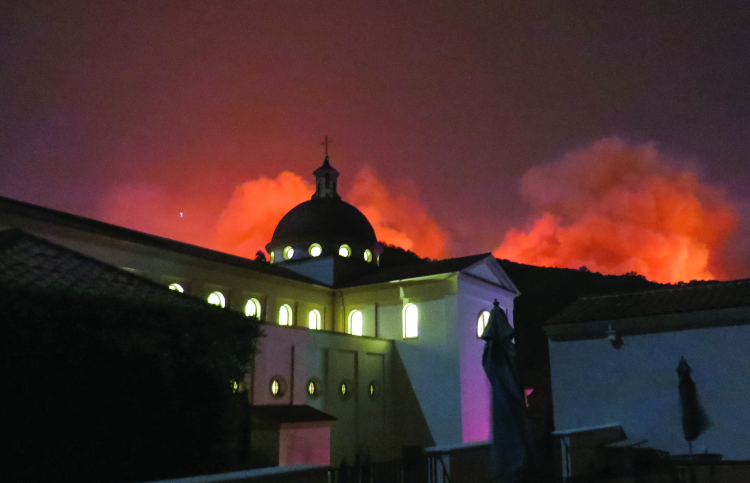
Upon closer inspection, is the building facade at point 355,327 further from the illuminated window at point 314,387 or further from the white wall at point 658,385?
the white wall at point 658,385

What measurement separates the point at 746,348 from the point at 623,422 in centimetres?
424

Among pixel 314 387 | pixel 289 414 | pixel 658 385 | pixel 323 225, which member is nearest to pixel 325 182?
pixel 323 225

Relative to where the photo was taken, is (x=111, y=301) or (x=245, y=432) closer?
(x=111, y=301)

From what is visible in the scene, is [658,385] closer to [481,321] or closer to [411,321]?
[481,321]

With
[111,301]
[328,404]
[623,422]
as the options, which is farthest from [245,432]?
[623,422]

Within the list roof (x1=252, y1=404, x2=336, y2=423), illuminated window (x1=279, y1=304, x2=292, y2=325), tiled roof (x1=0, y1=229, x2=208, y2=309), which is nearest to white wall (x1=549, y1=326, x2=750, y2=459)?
roof (x1=252, y1=404, x2=336, y2=423)

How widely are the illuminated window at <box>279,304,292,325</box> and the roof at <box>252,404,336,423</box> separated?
754 cm

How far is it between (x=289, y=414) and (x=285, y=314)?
971cm

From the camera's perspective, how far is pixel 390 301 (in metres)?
30.7

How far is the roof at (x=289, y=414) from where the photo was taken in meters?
19.3

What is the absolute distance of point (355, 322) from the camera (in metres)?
31.9

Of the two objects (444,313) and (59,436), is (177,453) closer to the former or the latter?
(59,436)

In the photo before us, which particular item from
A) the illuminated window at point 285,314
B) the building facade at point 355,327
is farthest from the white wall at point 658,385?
the illuminated window at point 285,314

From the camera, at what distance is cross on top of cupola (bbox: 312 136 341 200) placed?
4012 centimetres
